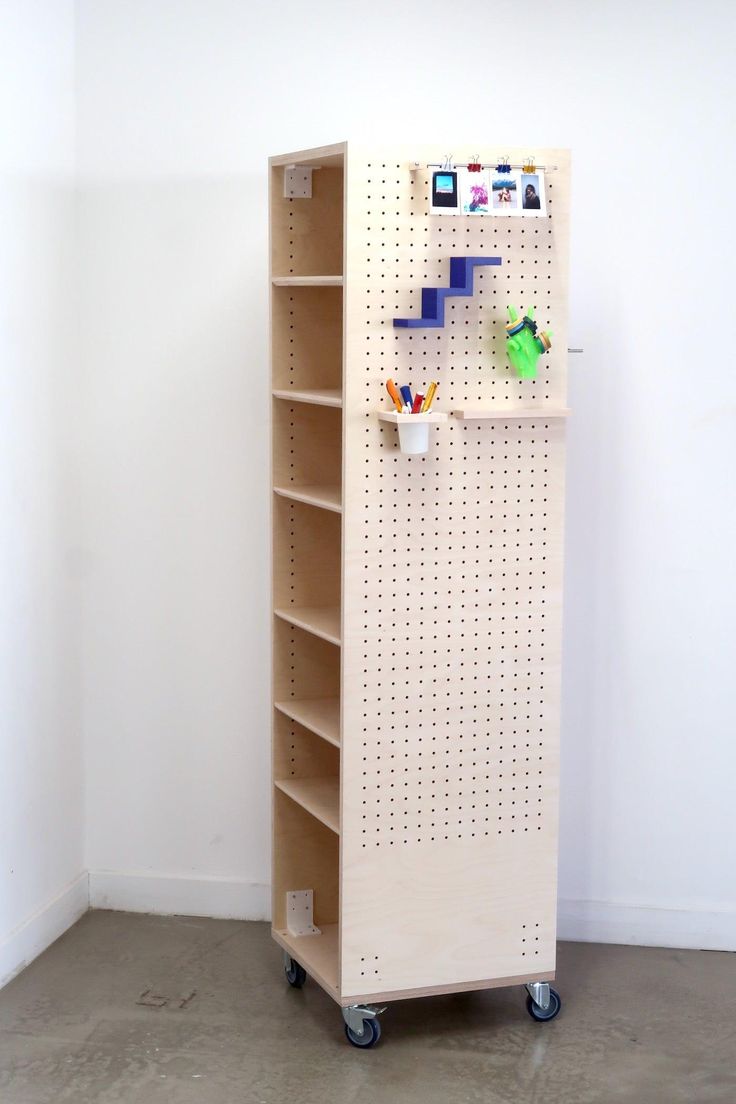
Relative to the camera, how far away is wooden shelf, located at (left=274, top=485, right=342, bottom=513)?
9.57 ft

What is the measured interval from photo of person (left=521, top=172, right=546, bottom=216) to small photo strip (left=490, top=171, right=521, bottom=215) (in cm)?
2

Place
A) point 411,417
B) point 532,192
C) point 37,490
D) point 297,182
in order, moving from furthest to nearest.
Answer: point 37,490 < point 297,182 < point 532,192 < point 411,417

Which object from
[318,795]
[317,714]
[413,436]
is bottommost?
[318,795]

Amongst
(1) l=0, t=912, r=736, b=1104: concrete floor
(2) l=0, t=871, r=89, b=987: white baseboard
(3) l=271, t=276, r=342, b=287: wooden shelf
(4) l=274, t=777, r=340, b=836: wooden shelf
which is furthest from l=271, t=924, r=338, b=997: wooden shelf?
(3) l=271, t=276, r=342, b=287: wooden shelf

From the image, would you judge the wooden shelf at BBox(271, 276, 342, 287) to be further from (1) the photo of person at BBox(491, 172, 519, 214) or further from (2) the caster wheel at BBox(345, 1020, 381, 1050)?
(2) the caster wheel at BBox(345, 1020, 381, 1050)

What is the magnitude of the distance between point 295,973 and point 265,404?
1.62 m

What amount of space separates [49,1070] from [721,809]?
199cm

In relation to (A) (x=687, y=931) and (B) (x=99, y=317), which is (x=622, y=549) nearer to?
(A) (x=687, y=931)

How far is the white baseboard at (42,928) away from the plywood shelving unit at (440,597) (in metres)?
0.83

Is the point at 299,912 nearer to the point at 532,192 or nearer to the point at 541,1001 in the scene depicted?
the point at 541,1001

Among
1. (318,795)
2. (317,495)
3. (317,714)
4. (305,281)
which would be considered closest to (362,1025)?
(318,795)

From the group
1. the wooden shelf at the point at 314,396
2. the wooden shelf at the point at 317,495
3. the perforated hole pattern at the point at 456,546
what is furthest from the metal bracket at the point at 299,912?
the wooden shelf at the point at 314,396

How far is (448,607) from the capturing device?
9.57ft

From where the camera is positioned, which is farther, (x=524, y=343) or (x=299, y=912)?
(x=299, y=912)
